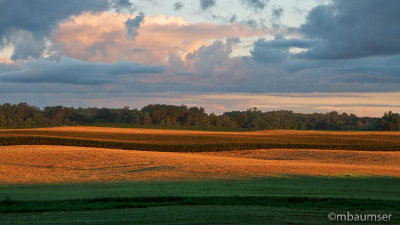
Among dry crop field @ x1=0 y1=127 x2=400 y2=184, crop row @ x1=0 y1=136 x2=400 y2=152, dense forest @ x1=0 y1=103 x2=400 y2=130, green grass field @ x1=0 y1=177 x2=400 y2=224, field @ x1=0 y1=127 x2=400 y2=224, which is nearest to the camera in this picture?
green grass field @ x1=0 y1=177 x2=400 y2=224

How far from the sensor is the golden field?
88.7ft

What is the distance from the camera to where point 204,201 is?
17719mm

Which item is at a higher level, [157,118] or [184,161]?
[157,118]

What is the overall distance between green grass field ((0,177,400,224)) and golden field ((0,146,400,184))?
2826mm

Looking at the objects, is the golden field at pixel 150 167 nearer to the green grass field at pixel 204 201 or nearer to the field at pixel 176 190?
the field at pixel 176 190

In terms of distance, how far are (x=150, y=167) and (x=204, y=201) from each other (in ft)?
48.9

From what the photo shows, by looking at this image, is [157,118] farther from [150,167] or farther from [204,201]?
[204,201]

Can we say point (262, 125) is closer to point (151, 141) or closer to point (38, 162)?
point (151, 141)

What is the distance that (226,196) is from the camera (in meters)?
18.5

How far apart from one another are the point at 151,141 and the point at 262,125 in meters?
81.8

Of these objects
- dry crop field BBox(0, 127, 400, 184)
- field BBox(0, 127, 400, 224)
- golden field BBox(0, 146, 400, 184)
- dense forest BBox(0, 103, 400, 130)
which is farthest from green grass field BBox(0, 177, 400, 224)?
dense forest BBox(0, 103, 400, 130)

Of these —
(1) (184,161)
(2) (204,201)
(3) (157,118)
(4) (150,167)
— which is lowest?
(4) (150,167)

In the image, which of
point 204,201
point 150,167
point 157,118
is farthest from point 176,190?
point 157,118

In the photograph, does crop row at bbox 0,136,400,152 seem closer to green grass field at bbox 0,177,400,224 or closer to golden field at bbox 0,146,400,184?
golden field at bbox 0,146,400,184
